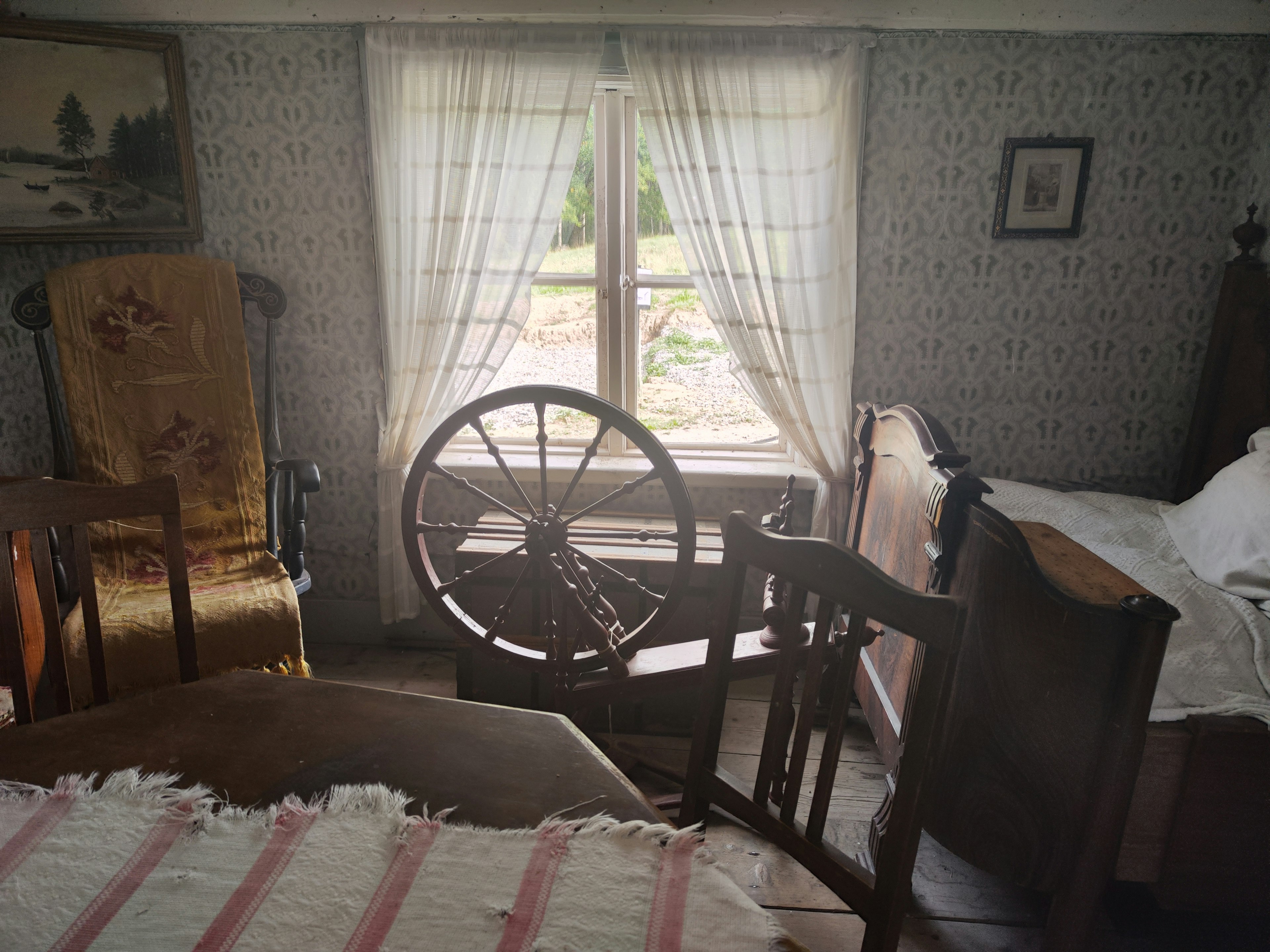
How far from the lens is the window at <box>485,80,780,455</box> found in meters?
2.69

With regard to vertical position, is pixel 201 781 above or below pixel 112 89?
below

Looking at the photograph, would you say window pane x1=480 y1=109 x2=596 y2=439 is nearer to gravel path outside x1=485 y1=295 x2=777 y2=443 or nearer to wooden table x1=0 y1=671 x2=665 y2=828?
gravel path outside x1=485 y1=295 x2=777 y2=443

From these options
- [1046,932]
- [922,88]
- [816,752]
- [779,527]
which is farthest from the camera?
[922,88]

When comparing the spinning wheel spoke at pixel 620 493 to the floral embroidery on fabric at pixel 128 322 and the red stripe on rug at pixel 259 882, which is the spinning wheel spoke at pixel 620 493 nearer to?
the red stripe on rug at pixel 259 882

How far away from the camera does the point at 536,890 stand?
764 millimetres

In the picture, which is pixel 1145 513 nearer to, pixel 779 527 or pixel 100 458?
pixel 779 527

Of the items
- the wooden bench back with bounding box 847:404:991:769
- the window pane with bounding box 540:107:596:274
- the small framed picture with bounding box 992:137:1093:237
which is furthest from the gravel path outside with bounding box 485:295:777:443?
the small framed picture with bounding box 992:137:1093:237

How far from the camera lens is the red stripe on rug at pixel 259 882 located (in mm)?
704

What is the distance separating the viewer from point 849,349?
2.60 meters

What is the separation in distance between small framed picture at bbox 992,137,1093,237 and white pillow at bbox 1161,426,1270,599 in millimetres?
893

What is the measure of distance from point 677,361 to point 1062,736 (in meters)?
1.88

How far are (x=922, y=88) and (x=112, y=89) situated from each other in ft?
8.69

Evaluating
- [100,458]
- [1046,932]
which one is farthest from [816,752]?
[100,458]

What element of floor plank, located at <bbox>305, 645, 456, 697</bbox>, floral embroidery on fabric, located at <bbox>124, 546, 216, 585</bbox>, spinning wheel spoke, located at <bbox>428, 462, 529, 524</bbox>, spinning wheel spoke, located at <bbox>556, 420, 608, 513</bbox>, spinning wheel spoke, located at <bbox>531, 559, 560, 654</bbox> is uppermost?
spinning wheel spoke, located at <bbox>556, 420, 608, 513</bbox>
